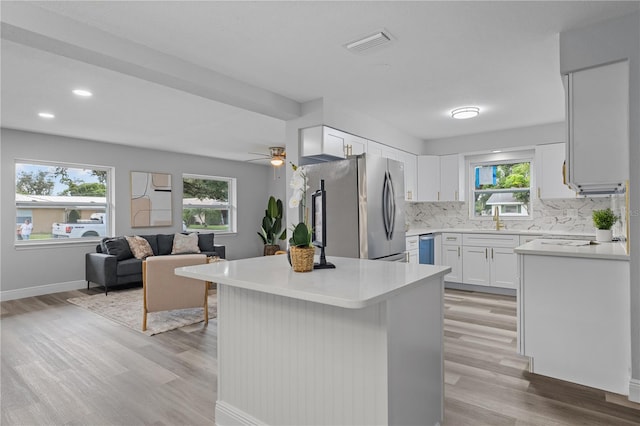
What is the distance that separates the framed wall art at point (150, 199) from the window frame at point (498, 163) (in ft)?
17.9

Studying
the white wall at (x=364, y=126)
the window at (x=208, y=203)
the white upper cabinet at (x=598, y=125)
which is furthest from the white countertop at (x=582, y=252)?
the window at (x=208, y=203)

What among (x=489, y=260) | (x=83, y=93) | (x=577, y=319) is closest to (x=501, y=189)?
(x=489, y=260)

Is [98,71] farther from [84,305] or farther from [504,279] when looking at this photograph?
[504,279]

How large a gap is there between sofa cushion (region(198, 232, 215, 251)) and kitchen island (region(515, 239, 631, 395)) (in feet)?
17.9

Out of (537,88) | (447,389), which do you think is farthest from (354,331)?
(537,88)

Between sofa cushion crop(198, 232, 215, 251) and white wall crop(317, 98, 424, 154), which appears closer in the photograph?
white wall crop(317, 98, 424, 154)

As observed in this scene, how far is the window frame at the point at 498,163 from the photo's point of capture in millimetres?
5434

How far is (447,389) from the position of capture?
93.7 inches

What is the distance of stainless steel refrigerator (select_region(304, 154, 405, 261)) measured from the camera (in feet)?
12.2

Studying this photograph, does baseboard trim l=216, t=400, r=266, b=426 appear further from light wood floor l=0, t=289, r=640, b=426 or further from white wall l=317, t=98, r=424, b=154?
white wall l=317, t=98, r=424, b=154

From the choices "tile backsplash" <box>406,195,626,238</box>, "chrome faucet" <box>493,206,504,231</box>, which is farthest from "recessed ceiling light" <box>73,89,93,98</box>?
"chrome faucet" <box>493,206,504,231</box>

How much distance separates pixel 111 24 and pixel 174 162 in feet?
16.6

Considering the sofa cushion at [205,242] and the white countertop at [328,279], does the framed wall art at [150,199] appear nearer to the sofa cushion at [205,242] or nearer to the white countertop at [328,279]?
the sofa cushion at [205,242]

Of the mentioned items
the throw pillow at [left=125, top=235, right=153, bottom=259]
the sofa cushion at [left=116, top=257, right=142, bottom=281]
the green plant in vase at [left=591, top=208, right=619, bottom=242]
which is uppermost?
the green plant in vase at [left=591, top=208, right=619, bottom=242]
